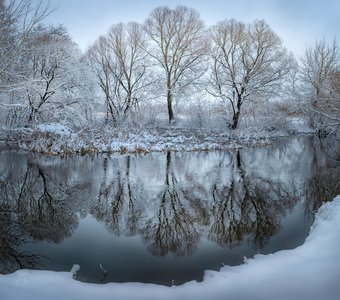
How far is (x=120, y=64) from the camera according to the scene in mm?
28297

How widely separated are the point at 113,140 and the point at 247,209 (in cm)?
1283

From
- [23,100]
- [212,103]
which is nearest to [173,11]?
[212,103]

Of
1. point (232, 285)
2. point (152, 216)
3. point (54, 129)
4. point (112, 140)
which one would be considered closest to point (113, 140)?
point (112, 140)

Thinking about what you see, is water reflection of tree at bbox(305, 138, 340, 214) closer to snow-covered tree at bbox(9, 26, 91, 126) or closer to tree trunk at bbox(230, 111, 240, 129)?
tree trunk at bbox(230, 111, 240, 129)

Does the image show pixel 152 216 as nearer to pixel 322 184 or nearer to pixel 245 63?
pixel 322 184

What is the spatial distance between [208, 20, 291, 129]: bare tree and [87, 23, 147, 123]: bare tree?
635cm

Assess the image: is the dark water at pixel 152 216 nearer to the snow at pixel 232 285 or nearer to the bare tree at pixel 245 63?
the snow at pixel 232 285

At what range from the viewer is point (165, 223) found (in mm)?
6543

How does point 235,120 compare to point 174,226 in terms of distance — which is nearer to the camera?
point 174,226

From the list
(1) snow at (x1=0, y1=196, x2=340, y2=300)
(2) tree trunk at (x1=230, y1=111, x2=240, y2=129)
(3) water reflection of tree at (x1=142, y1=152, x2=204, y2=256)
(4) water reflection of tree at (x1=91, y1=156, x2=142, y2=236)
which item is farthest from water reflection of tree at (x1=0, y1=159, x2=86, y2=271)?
(2) tree trunk at (x1=230, y1=111, x2=240, y2=129)

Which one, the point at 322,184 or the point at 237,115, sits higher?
the point at 237,115

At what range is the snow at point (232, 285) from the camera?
3.66m

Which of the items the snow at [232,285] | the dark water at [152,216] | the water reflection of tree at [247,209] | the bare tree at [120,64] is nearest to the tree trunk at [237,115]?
the bare tree at [120,64]

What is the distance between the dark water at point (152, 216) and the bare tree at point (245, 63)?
1468 cm
